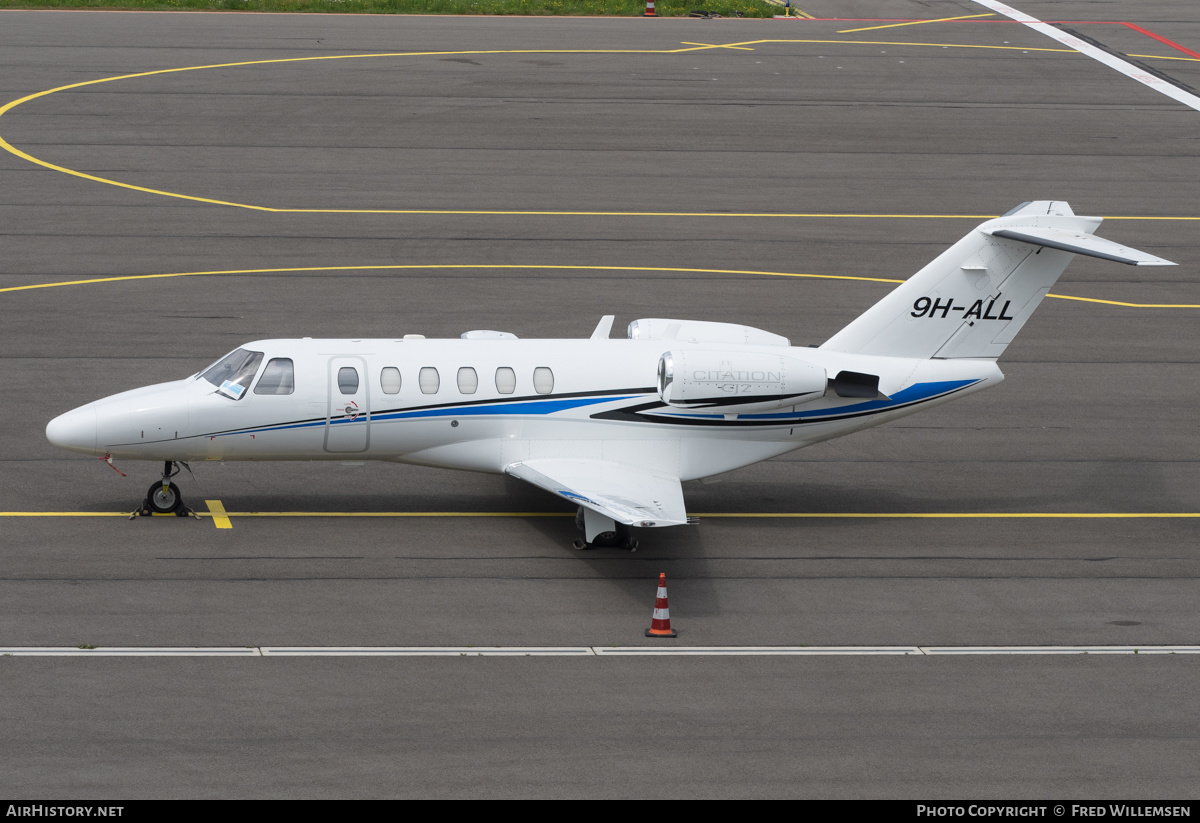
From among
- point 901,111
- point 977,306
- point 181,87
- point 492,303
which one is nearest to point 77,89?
point 181,87

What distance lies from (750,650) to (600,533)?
143 inches

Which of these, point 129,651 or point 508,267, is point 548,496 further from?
point 508,267

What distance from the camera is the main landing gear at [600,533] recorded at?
20734mm

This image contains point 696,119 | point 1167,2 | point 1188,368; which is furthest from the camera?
point 1167,2

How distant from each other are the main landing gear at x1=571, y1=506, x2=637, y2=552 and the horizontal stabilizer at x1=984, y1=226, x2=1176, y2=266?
731 centimetres

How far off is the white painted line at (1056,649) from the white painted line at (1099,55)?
37.5m

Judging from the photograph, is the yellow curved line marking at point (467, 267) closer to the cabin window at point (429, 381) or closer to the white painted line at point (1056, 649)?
the cabin window at point (429, 381)

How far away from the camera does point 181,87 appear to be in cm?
4862

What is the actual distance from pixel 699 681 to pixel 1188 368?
17.3 metres

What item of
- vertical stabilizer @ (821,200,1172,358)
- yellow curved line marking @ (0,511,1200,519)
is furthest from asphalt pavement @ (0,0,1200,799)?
vertical stabilizer @ (821,200,1172,358)

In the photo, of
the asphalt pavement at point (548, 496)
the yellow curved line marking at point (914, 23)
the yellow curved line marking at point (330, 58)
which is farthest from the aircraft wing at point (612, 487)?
the yellow curved line marking at point (914, 23)

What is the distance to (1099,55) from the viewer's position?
187 ft

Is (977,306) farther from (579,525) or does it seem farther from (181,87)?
(181,87)

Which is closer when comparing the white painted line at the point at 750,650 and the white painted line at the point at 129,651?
the white painted line at the point at 129,651
